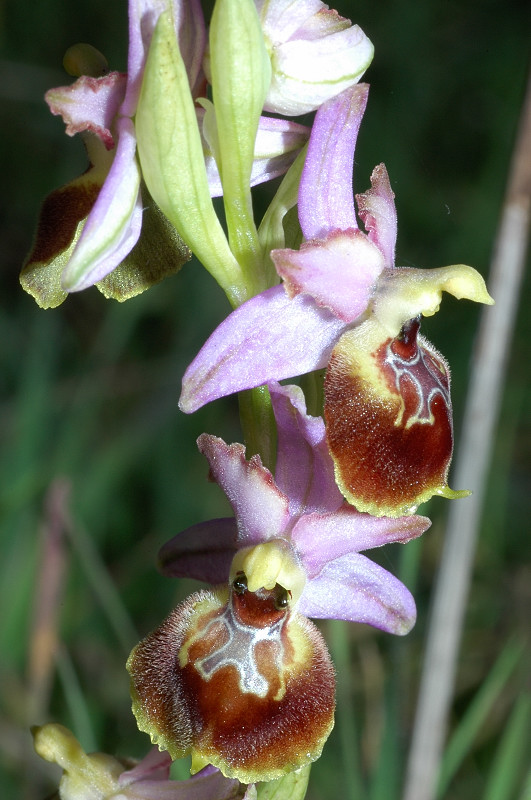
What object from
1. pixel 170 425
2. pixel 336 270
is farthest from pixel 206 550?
pixel 170 425

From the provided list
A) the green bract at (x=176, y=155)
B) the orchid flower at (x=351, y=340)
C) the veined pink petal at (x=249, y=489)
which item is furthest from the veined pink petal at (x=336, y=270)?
the veined pink petal at (x=249, y=489)

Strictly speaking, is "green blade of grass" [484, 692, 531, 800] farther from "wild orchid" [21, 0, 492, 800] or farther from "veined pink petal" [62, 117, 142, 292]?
"veined pink petal" [62, 117, 142, 292]

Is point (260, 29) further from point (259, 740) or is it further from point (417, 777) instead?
point (417, 777)

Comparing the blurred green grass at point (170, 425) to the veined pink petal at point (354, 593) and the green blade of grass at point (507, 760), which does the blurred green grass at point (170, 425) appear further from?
the veined pink petal at point (354, 593)

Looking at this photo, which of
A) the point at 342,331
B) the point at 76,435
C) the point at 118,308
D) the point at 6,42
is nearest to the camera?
the point at 342,331

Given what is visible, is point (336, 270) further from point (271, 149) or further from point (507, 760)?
point (507, 760)

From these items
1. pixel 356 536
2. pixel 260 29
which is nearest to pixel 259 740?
pixel 356 536

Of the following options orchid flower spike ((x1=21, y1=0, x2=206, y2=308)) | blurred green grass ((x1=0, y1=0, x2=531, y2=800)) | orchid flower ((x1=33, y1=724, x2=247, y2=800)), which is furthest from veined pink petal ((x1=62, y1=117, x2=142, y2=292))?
blurred green grass ((x1=0, y1=0, x2=531, y2=800))
